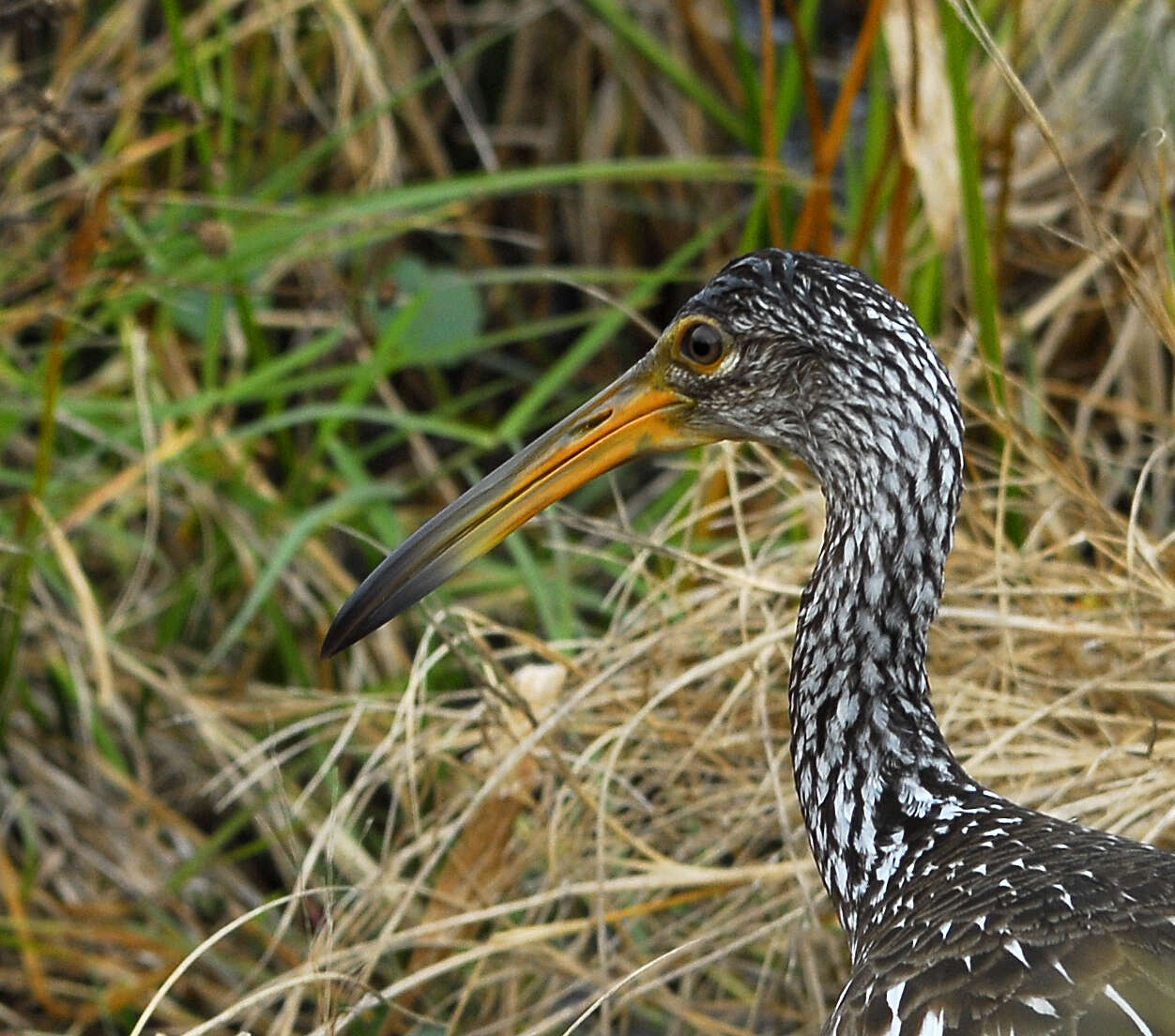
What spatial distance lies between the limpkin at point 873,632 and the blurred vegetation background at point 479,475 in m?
0.34

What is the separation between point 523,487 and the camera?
2.34 meters

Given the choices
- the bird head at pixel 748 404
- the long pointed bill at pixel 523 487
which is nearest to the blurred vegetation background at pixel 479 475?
the long pointed bill at pixel 523 487

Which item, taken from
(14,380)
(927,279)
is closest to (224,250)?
(14,380)

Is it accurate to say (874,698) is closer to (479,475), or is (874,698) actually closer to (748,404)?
(748,404)

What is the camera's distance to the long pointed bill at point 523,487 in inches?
90.7

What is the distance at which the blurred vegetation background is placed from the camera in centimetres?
283

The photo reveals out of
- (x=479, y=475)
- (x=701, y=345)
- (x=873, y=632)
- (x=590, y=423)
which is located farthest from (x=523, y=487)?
(x=479, y=475)

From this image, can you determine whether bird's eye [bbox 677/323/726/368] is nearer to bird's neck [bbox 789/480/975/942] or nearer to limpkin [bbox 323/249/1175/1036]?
limpkin [bbox 323/249/1175/1036]

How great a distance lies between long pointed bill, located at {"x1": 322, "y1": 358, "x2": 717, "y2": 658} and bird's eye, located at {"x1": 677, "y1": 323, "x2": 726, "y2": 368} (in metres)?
0.05

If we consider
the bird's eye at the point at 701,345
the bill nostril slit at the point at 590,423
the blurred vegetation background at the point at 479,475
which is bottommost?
the blurred vegetation background at the point at 479,475

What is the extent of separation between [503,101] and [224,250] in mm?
1565

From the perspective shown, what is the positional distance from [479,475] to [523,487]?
1.76 meters

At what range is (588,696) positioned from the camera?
293 centimetres

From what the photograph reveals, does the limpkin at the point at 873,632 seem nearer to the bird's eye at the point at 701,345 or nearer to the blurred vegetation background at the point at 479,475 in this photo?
the bird's eye at the point at 701,345
